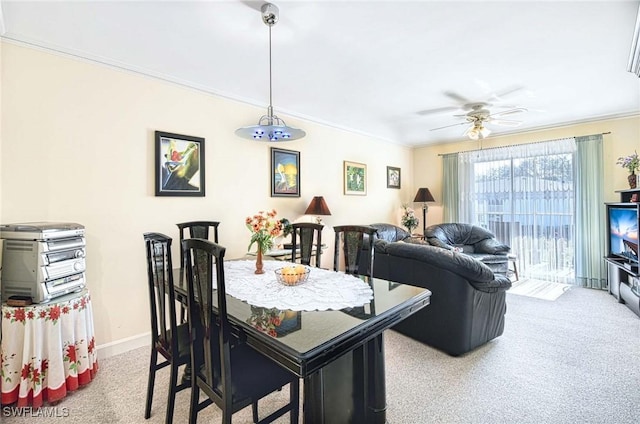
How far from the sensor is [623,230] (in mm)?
3840

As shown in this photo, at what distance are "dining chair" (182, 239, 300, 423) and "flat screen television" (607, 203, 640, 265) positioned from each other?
14.3 feet

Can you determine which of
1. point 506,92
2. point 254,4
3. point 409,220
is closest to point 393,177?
point 409,220

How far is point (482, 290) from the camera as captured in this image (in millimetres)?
2596

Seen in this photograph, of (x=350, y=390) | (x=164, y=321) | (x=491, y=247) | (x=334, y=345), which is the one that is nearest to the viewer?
(x=334, y=345)

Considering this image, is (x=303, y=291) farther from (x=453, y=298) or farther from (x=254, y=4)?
(x=254, y=4)

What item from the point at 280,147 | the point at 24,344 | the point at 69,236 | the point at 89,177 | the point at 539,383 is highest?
the point at 280,147

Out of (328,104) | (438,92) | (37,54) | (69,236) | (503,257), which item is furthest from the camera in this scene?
(503,257)

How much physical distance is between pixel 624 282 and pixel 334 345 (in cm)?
458

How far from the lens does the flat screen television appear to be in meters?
3.52

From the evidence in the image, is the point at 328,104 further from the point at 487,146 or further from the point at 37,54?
the point at 487,146

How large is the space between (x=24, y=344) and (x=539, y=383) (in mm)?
3522

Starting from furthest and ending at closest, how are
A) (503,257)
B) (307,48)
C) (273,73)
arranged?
(503,257)
(273,73)
(307,48)

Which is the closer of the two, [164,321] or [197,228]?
[164,321]

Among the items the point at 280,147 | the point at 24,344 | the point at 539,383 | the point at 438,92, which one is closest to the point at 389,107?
the point at 438,92
